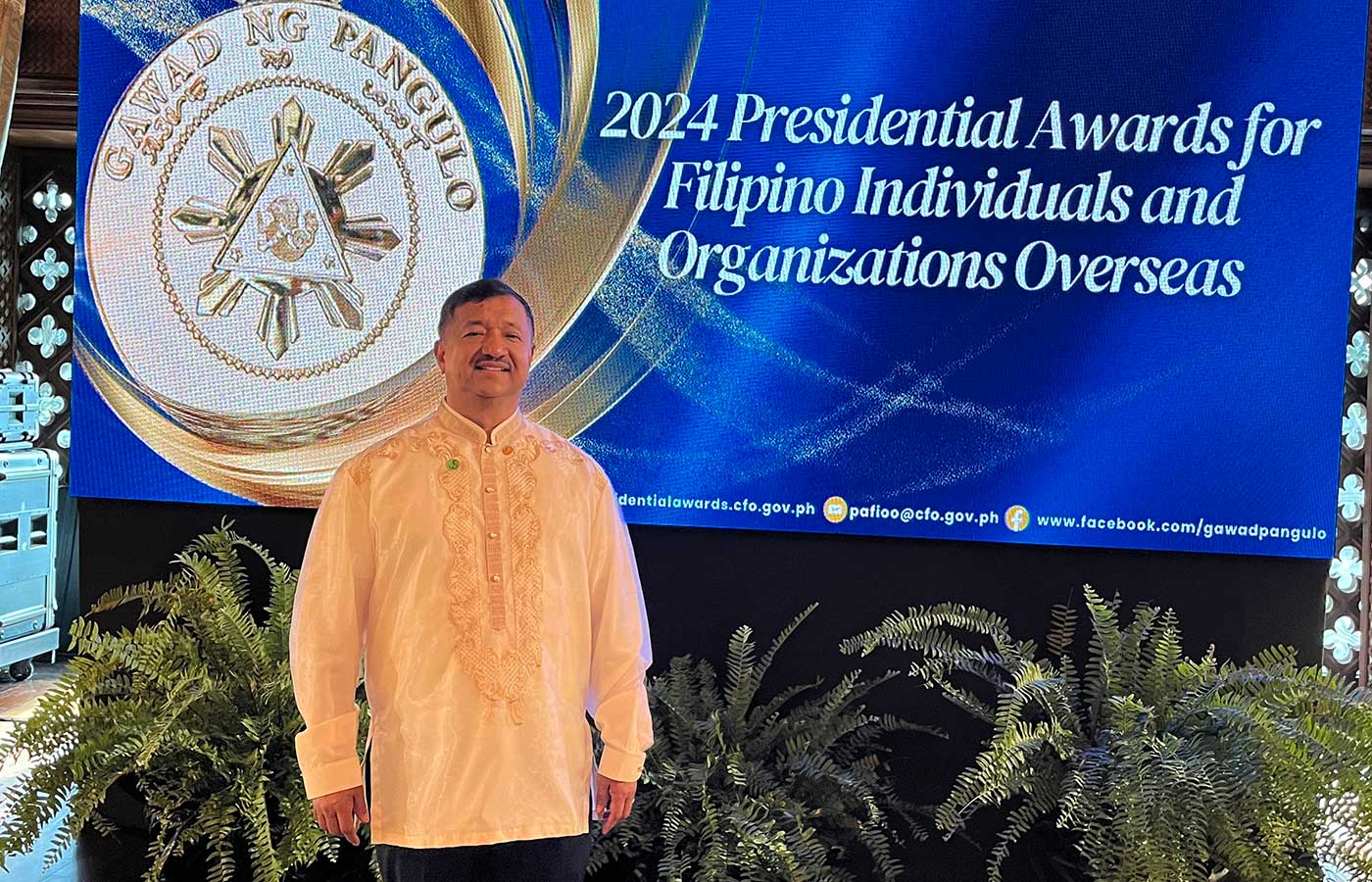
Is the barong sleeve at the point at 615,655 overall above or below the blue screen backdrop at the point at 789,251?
below

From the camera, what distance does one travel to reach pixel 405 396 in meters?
3.44

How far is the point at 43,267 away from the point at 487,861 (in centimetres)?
524

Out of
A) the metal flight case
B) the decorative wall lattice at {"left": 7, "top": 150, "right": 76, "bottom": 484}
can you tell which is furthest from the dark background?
the decorative wall lattice at {"left": 7, "top": 150, "right": 76, "bottom": 484}

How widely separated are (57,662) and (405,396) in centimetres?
412

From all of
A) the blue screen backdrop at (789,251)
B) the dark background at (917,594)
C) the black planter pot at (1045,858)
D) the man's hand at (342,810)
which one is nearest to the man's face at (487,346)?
the man's hand at (342,810)

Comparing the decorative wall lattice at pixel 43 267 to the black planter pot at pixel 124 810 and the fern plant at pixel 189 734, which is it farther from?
the fern plant at pixel 189 734

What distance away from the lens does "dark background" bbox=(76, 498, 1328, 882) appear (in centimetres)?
325

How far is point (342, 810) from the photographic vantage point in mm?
2055

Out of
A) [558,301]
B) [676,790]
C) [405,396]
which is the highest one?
[558,301]

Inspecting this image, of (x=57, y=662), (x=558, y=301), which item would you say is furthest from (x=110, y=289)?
(x=57, y=662)

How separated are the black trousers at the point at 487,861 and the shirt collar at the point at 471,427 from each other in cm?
67

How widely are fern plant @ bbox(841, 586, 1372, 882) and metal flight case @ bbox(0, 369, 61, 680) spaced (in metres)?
4.55

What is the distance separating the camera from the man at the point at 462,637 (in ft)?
6.59

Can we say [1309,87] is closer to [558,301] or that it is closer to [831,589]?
[831,589]
